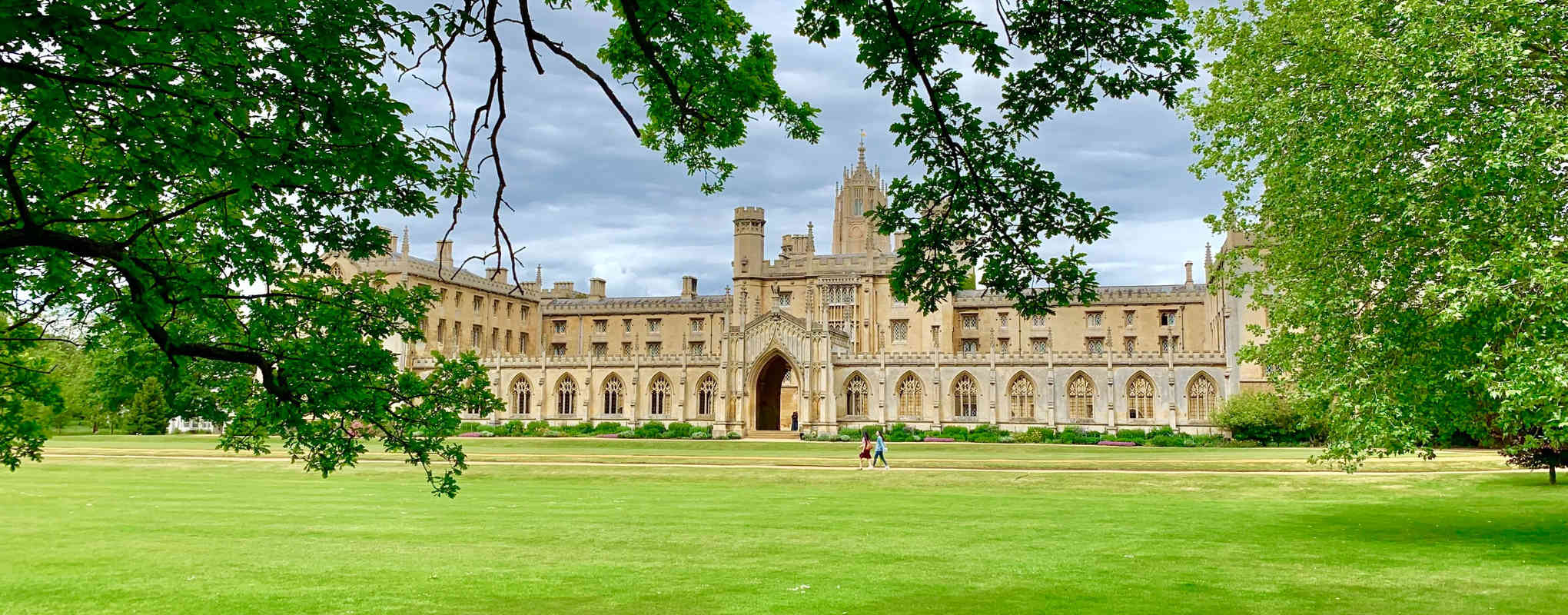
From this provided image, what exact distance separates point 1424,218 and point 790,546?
9.43 metres

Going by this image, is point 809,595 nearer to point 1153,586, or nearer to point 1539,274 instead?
point 1153,586

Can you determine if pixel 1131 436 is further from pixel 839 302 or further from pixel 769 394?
pixel 839 302

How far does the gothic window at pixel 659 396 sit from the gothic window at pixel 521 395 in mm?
7032

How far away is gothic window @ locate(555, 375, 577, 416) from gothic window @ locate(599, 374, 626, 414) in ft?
6.00

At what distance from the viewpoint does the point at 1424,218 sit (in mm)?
14367

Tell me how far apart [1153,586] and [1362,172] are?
7.17 m

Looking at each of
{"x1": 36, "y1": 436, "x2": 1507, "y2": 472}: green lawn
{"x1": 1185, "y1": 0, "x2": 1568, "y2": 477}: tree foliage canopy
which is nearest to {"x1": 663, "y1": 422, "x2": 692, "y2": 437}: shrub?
{"x1": 36, "y1": 436, "x2": 1507, "y2": 472}: green lawn

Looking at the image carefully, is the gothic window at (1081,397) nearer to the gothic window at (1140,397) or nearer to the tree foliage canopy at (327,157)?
the gothic window at (1140,397)

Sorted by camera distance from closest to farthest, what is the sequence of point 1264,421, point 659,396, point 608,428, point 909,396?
point 1264,421, point 909,396, point 608,428, point 659,396

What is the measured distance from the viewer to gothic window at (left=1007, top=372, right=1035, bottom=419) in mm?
52688

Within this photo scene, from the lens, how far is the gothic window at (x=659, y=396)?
192 feet

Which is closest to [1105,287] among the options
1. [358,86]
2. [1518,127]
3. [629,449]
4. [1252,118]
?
[629,449]

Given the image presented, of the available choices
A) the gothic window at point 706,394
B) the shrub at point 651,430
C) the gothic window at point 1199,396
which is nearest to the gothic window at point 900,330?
the gothic window at point 706,394

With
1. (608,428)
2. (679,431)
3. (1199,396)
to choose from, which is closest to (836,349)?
(679,431)
